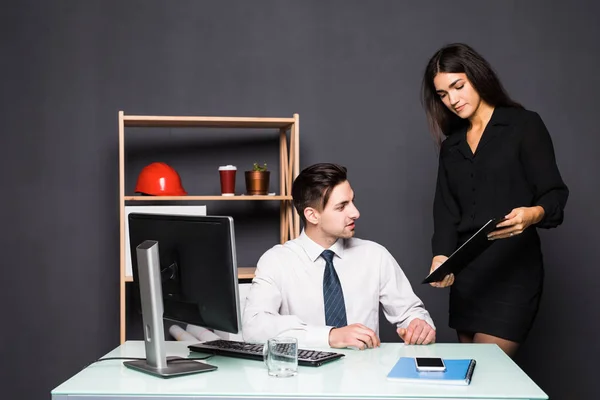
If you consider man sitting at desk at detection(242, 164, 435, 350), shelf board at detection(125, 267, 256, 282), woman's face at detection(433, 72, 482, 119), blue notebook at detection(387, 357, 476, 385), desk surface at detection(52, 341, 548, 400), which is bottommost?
desk surface at detection(52, 341, 548, 400)

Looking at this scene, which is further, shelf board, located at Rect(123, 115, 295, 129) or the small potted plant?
the small potted plant

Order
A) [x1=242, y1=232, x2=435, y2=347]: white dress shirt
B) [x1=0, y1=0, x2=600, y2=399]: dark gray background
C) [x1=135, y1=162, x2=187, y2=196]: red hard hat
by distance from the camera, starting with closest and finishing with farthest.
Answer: [x1=242, y1=232, x2=435, y2=347]: white dress shirt → [x1=135, y1=162, x2=187, y2=196]: red hard hat → [x1=0, y1=0, x2=600, y2=399]: dark gray background

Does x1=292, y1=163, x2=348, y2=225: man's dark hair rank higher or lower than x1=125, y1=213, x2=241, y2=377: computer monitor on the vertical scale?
higher

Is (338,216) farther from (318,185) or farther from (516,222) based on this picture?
(516,222)

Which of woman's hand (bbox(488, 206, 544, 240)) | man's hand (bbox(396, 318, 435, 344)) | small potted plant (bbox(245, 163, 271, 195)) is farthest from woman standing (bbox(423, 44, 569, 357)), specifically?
small potted plant (bbox(245, 163, 271, 195))

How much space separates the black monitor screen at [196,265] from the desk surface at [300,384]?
15 cm

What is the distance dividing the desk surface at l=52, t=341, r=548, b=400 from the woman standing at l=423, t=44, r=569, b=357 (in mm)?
617

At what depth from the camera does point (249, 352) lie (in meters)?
1.99

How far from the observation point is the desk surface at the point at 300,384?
1.62 meters

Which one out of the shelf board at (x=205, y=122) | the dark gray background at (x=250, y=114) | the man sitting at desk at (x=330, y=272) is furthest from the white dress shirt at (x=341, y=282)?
the dark gray background at (x=250, y=114)

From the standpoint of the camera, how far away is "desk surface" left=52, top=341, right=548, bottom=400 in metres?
1.62

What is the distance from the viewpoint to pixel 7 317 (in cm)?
383

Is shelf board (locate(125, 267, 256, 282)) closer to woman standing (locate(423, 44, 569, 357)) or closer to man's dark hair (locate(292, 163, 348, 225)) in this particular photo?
Answer: man's dark hair (locate(292, 163, 348, 225))

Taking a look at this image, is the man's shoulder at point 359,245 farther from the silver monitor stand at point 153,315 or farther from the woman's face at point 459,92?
the silver monitor stand at point 153,315
